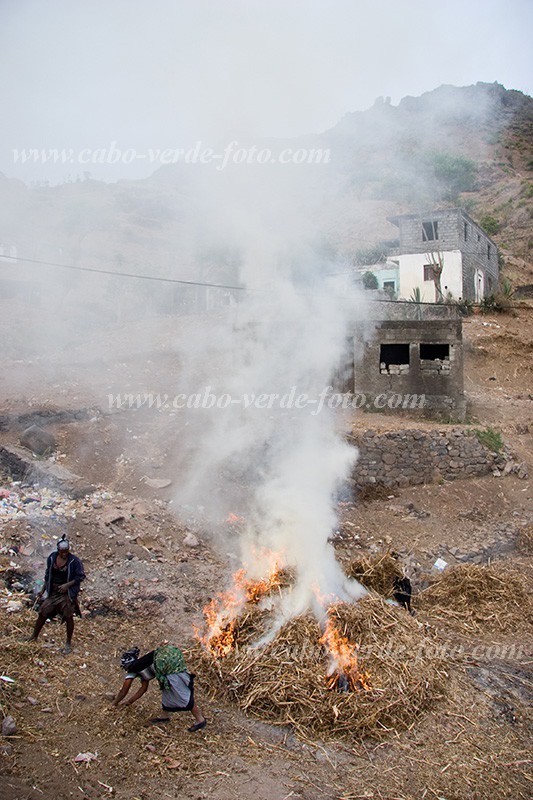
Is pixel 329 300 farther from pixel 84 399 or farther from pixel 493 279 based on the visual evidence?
pixel 493 279

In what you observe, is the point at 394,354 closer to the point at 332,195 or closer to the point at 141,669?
the point at 141,669

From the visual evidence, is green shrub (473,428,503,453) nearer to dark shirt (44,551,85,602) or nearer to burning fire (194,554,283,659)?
burning fire (194,554,283,659)

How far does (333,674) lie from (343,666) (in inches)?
4.8

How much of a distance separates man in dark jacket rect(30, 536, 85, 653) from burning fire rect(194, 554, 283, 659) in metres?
1.33

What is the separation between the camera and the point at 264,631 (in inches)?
212

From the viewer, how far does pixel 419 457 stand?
1212 centimetres

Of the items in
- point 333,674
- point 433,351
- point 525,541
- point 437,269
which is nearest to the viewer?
point 333,674

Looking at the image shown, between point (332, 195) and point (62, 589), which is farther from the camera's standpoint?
point (332, 195)

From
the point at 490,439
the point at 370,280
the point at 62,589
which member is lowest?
the point at 490,439

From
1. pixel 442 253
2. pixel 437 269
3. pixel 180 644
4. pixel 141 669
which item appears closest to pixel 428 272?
pixel 442 253

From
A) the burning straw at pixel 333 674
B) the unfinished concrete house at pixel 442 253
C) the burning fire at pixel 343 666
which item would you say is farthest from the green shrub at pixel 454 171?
the burning fire at pixel 343 666

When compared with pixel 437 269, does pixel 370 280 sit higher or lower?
lower

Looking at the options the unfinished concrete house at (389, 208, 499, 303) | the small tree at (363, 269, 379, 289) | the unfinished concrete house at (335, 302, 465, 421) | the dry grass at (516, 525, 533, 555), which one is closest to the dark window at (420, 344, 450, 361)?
the unfinished concrete house at (335, 302, 465, 421)

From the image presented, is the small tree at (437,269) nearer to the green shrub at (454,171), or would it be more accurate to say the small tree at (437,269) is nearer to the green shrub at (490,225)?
the green shrub at (490,225)
